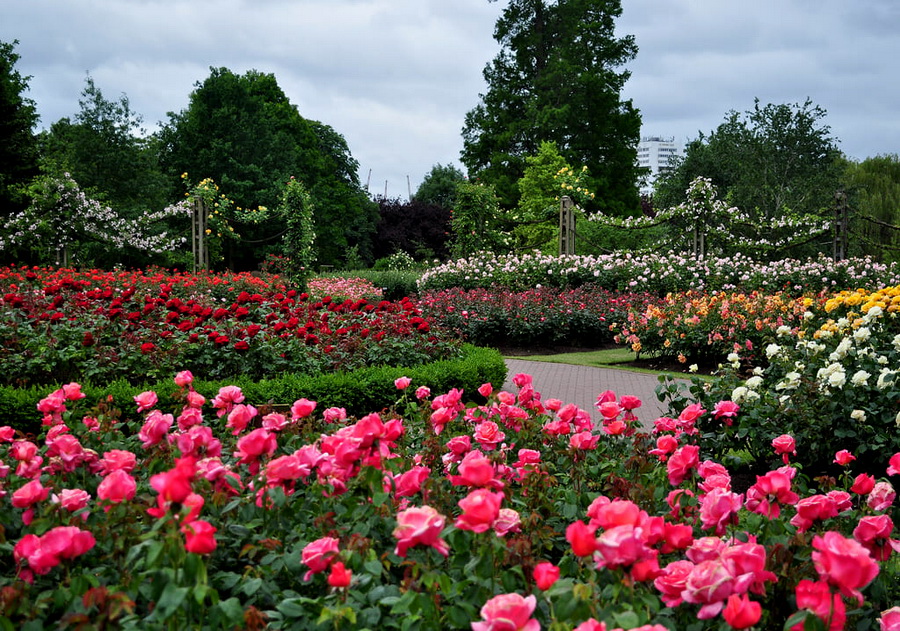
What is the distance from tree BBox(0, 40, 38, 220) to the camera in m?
22.6

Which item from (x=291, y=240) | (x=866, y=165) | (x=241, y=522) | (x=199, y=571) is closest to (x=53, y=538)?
(x=199, y=571)

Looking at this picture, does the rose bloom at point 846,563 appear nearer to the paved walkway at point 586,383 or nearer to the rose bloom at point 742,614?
the rose bloom at point 742,614

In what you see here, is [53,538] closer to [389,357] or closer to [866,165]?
[389,357]

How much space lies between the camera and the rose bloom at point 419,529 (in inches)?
52.7

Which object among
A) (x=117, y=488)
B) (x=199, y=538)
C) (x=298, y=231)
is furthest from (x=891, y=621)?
(x=298, y=231)

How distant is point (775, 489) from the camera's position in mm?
1725

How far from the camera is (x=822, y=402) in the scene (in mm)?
3895

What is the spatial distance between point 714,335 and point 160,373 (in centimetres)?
633

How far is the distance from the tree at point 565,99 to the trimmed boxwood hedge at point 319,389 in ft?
84.0

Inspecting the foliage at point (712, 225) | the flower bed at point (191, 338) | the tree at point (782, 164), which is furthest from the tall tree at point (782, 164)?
the flower bed at point (191, 338)

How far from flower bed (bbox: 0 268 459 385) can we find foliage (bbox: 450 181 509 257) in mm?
11919

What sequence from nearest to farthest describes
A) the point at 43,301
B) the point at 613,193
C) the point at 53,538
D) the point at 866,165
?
the point at 53,538 → the point at 43,301 → the point at 613,193 → the point at 866,165

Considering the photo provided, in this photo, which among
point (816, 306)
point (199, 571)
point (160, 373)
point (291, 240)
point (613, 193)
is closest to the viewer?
point (199, 571)

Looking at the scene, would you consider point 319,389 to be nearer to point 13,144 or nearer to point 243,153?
point 13,144
